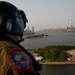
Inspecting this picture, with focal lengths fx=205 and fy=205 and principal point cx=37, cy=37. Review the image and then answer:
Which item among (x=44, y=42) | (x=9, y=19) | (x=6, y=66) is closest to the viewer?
(x=6, y=66)

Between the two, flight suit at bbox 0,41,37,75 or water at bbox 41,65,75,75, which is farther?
water at bbox 41,65,75,75

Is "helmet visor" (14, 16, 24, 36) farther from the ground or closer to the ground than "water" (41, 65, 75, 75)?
farther from the ground

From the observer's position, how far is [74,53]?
22.8 meters

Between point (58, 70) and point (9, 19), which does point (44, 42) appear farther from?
point (9, 19)

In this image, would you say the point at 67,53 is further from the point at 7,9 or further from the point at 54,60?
the point at 7,9

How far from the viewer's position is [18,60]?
1.93 ft

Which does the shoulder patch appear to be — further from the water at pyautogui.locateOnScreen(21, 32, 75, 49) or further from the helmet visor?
the water at pyautogui.locateOnScreen(21, 32, 75, 49)

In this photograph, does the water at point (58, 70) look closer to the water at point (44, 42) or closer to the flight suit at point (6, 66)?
the flight suit at point (6, 66)

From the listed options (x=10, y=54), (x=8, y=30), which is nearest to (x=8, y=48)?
(x=10, y=54)

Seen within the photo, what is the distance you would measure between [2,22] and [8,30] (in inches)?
1.5

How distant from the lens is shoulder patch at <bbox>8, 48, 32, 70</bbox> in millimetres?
569

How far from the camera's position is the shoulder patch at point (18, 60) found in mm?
569

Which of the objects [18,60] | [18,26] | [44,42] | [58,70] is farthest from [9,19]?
[44,42]

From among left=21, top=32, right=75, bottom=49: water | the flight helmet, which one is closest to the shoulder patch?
the flight helmet
